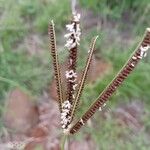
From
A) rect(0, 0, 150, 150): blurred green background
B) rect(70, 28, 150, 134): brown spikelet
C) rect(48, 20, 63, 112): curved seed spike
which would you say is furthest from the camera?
rect(0, 0, 150, 150): blurred green background

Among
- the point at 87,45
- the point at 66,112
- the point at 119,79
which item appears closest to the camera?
the point at 119,79

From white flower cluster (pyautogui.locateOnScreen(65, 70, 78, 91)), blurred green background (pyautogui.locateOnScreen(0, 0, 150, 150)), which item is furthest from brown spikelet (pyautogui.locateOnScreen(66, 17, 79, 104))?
blurred green background (pyautogui.locateOnScreen(0, 0, 150, 150))

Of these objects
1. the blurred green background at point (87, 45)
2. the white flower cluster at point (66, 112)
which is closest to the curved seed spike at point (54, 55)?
the white flower cluster at point (66, 112)

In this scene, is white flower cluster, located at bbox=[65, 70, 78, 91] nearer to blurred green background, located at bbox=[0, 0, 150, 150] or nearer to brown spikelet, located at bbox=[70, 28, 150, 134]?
brown spikelet, located at bbox=[70, 28, 150, 134]

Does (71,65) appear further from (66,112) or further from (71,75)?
(66,112)

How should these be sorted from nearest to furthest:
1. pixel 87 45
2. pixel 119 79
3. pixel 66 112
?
pixel 119 79
pixel 66 112
pixel 87 45

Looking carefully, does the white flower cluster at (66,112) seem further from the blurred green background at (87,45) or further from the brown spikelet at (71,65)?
the blurred green background at (87,45)

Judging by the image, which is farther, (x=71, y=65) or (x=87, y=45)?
(x=87, y=45)

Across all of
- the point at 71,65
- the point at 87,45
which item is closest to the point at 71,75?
the point at 71,65

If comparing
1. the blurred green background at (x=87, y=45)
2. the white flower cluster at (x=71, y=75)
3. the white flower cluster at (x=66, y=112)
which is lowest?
the blurred green background at (x=87, y=45)
